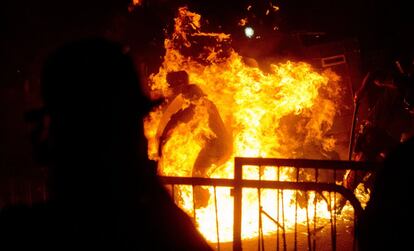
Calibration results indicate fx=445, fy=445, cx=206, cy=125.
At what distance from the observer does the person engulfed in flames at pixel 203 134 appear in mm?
8430

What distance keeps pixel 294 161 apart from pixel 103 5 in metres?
9.39

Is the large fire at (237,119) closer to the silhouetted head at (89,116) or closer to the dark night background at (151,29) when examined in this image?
the dark night background at (151,29)

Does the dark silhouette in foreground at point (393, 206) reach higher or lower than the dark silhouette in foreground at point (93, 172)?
lower

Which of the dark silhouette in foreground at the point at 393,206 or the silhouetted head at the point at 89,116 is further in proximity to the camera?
the dark silhouette in foreground at the point at 393,206

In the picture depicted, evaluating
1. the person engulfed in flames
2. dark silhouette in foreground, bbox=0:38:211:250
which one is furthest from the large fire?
dark silhouette in foreground, bbox=0:38:211:250

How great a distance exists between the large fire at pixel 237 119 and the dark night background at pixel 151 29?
98 cm

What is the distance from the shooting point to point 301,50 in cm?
1303

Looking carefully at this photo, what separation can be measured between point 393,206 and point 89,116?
130cm

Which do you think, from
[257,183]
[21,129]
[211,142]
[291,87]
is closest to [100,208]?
[257,183]

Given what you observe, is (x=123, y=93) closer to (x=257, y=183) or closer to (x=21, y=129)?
(x=257, y=183)

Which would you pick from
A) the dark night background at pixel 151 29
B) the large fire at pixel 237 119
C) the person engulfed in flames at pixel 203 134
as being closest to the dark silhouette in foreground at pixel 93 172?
the large fire at pixel 237 119

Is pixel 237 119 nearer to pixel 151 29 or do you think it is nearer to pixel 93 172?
pixel 151 29

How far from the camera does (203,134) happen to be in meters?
8.80

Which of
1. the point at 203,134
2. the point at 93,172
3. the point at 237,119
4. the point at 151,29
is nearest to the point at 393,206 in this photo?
the point at 93,172
